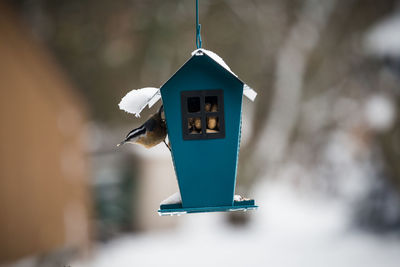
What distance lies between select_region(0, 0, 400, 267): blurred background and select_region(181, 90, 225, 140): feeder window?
10.6 feet

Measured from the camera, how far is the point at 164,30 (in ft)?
18.9

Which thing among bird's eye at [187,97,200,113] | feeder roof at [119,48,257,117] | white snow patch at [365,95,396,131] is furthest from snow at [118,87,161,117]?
white snow patch at [365,95,396,131]

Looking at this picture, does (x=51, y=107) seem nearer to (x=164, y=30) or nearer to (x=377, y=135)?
(x=164, y=30)

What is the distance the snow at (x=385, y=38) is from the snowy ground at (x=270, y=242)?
7.00 feet

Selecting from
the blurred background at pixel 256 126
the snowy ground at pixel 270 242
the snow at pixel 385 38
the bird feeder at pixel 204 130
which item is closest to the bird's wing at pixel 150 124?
the bird feeder at pixel 204 130

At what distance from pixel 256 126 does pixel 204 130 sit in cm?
498

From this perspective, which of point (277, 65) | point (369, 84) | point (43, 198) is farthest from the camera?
point (277, 65)

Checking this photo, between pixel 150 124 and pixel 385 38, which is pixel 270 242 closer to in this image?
pixel 385 38

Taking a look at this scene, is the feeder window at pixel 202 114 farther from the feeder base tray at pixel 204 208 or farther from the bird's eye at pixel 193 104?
the feeder base tray at pixel 204 208

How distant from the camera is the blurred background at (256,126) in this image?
5.12m

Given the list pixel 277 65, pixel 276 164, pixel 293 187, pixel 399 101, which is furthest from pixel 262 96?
pixel 399 101

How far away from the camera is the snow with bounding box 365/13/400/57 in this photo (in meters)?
5.43

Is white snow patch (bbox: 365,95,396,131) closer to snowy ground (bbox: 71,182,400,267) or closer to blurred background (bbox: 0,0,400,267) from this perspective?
blurred background (bbox: 0,0,400,267)

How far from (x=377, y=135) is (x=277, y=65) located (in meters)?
1.67
